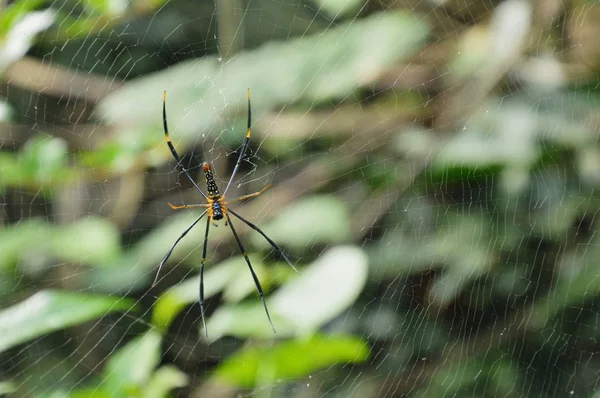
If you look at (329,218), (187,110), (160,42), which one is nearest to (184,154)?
(187,110)

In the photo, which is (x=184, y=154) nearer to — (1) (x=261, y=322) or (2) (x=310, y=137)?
(2) (x=310, y=137)

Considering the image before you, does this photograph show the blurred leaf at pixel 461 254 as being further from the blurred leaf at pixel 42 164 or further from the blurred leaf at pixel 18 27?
the blurred leaf at pixel 18 27

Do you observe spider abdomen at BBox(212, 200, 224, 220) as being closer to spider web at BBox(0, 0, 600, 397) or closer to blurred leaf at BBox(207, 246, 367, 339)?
spider web at BBox(0, 0, 600, 397)

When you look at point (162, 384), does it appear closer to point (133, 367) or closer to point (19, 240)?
point (133, 367)

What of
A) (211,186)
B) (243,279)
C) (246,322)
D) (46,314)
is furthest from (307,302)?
(211,186)

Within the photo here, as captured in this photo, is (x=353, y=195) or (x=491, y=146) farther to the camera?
(x=353, y=195)

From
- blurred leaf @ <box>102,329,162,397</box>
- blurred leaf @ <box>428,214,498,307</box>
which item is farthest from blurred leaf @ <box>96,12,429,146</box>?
blurred leaf @ <box>102,329,162,397</box>

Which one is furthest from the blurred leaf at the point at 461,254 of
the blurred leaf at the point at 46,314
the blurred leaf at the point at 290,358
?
the blurred leaf at the point at 46,314
